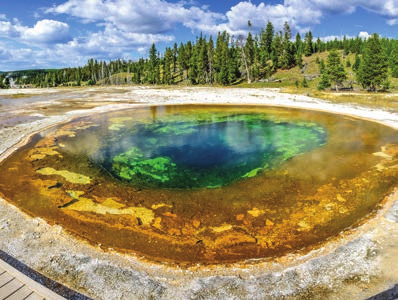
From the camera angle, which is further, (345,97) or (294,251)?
(345,97)

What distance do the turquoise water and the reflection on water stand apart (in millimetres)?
90

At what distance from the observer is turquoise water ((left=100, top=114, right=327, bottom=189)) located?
13.1 metres

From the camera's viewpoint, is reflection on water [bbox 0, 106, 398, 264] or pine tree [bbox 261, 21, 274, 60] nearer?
reflection on water [bbox 0, 106, 398, 264]

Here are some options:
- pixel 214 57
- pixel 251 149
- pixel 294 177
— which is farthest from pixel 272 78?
pixel 294 177

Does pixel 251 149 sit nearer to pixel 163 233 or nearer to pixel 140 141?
pixel 140 141

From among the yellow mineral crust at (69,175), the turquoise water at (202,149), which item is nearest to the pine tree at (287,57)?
the turquoise water at (202,149)

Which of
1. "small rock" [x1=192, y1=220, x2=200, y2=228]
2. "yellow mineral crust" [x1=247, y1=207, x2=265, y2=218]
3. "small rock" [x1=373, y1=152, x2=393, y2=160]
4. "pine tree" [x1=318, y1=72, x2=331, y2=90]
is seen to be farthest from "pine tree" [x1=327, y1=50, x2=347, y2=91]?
"small rock" [x1=192, y1=220, x2=200, y2=228]

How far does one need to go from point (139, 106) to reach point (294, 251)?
2967 centimetres

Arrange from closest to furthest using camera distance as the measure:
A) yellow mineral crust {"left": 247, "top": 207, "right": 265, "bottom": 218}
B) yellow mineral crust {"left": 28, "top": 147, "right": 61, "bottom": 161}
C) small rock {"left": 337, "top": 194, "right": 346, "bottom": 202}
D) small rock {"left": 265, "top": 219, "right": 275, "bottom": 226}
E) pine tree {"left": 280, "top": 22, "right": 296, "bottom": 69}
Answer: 1. small rock {"left": 265, "top": 219, "right": 275, "bottom": 226}
2. yellow mineral crust {"left": 247, "top": 207, "right": 265, "bottom": 218}
3. small rock {"left": 337, "top": 194, "right": 346, "bottom": 202}
4. yellow mineral crust {"left": 28, "top": 147, "right": 61, "bottom": 161}
5. pine tree {"left": 280, "top": 22, "right": 296, "bottom": 69}

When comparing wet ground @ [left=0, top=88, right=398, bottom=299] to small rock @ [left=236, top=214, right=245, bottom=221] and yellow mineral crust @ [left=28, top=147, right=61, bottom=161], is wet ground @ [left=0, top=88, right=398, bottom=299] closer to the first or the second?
small rock @ [left=236, top=214, right=245, bottom=221]

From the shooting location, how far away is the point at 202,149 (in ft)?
56.8

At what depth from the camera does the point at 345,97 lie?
33781 millimetres

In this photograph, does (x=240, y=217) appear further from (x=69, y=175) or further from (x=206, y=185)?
(x=69, y=175)

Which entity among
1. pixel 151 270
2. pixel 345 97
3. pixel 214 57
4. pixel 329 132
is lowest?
pixel 151 270
